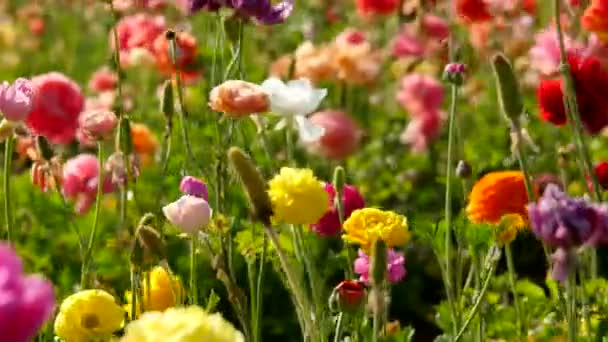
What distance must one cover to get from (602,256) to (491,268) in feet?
3.81

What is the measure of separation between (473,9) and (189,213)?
183 centimetres

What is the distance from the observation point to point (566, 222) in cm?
116

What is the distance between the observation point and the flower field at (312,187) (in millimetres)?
1406

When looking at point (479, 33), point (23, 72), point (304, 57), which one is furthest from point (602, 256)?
point (23, 72)

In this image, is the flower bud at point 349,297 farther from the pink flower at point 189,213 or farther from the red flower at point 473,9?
the red flower at point 473,9

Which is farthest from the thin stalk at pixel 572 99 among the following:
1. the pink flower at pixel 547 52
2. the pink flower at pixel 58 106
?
the pink flower at pixel 58 106

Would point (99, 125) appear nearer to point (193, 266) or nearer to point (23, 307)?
point (193, 266)

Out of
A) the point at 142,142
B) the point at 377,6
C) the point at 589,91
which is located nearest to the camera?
the point at 589,91

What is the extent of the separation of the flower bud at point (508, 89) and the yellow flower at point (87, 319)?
1.66 feet

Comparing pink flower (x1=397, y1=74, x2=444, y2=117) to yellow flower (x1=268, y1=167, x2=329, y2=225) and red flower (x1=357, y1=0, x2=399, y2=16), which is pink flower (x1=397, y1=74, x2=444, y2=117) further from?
yellow flower (x1=268, y1=167, x2=329, y2=225)

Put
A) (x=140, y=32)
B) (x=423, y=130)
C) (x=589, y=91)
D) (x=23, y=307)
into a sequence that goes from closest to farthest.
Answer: (x=23, y=307) < (x=589, y=91) < (x=140, y=32) < (x=423, y=130)

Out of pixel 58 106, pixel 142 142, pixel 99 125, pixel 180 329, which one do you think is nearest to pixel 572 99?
pixel 99 125

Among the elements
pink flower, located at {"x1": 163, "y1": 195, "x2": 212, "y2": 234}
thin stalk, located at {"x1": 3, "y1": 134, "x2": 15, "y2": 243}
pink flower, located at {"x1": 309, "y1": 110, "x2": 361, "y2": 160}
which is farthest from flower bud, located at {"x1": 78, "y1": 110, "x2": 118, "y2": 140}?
pink flower, located at {"x1": 309, "y1": 110, "x2": 361, "y2": 160}

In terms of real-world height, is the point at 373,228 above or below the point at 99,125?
below
